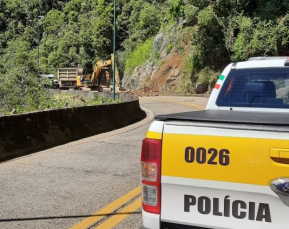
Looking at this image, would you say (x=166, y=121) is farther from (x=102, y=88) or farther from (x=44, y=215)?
(x=102, y=88)

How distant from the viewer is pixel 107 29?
3199 inches

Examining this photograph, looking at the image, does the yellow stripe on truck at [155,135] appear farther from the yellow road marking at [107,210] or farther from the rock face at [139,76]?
the rock face at [139,76]

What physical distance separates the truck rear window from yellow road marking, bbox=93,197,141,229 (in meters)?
1.87

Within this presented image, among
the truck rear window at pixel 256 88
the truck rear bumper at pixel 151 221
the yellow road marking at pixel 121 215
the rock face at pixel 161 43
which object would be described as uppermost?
the rock face at pixel 161 43

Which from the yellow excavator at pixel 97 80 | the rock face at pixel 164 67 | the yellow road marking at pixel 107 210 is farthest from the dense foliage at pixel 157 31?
the yellow road marking at pixel 107 210

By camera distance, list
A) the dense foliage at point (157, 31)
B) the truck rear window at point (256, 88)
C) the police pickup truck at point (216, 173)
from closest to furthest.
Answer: the police pickup truck at point (216, 173) < the truck rear window at point (256, 88) < the dense foliage at point (157, 31)

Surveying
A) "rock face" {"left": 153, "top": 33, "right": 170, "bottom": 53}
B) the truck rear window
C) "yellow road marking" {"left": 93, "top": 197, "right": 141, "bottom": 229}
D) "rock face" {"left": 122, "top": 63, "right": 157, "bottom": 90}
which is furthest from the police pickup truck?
"rock face" {"left": 153, "top": 33, "right": 170, "bottom": 53}

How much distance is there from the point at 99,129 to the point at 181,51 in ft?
109

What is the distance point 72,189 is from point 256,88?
341 centimetres

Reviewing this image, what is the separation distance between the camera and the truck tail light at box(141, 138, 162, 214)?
2.91 meters

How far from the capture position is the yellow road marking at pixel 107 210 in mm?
4837

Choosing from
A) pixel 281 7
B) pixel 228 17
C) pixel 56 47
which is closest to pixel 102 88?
pixel 228 17

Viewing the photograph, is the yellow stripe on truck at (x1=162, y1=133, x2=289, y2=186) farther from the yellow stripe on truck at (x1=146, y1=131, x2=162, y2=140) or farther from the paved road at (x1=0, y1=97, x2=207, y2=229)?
the paved road at (x1=0, y1=97, x2=207, y2=229)

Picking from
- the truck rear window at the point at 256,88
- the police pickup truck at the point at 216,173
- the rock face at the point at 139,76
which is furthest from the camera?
the rock face at the point at 139,76
